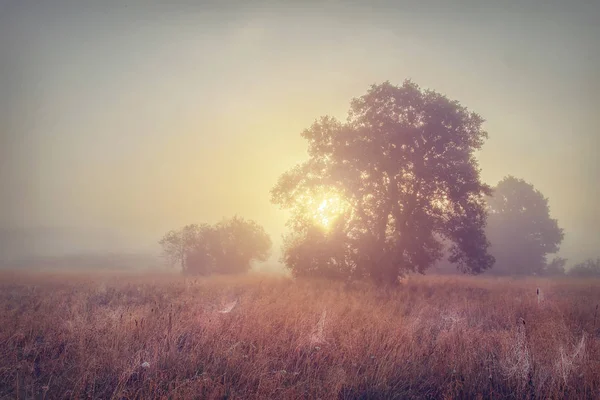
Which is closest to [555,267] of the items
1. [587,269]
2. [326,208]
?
[587,269]

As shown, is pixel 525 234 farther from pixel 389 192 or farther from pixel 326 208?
pixel 326 208

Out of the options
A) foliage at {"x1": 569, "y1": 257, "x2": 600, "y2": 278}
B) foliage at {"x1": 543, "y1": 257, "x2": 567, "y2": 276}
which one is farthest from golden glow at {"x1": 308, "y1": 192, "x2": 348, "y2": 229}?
foliage at {"x1": 569, "y1": 257, "x2": 600, "y2": 278}

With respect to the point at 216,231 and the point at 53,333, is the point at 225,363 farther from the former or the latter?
the point at 216,231

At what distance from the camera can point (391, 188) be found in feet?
57.0

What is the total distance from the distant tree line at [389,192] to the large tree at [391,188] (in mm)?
57

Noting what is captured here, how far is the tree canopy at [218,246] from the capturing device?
143ft

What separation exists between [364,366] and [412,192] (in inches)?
552

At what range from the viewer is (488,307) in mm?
9930

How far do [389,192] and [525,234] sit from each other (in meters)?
32.3

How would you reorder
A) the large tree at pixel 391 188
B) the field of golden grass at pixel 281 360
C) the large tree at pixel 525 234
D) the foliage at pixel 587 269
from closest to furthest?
1. the field of golden grass at pixel 281 360
2. the large tree at pixel 391 188
3. the foliage at pixel 587 269
4. the large tree at pixel 525 234

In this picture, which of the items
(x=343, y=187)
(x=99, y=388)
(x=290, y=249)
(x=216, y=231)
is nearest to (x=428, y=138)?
(x=343, y=187)

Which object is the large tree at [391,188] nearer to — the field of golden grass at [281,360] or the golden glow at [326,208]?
the golden glow at [326,208]

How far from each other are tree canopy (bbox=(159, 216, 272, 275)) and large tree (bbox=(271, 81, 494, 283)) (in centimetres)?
2657

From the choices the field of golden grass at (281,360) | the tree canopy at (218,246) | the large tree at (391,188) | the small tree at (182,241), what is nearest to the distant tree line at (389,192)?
the large tree at (391,188)
